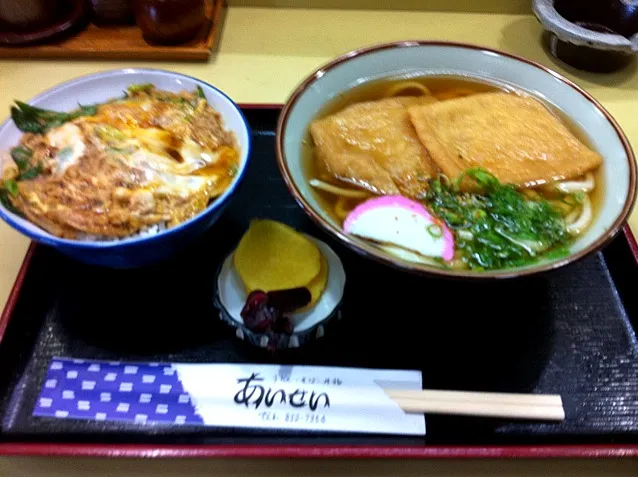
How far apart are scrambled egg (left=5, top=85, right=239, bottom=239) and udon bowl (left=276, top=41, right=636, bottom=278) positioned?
190 mm

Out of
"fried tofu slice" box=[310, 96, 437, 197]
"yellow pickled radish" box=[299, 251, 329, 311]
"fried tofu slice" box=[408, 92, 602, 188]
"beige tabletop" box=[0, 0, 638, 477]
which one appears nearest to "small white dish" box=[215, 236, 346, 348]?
"yellow pickled radish" box=[299, 251, 329, 311]

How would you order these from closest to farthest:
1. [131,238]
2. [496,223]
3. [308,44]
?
[131,238]
[496,223]
[308,44]

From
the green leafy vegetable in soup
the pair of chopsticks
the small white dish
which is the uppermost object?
the green leafy vegetable in soup

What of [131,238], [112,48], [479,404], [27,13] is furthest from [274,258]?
[27,13]

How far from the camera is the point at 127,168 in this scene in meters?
1.23

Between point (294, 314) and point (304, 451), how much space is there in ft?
0.96

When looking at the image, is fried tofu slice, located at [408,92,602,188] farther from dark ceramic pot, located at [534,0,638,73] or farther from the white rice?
the white rice

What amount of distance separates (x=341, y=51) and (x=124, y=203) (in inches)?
49.9

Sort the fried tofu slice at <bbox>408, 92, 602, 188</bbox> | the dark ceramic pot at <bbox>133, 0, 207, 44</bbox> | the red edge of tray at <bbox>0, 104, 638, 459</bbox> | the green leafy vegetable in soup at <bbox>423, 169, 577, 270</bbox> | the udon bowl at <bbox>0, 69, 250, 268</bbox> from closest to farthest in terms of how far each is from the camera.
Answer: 1. the red edge of tray at <bbox>0, 104, 638, 459</bbox>
2. the udon bowl at <bbox>0, 69, 250, 268</bbox>
3. the green leafy vegetable in soup at <bbox>423, 169, 577, 270</bbox>
4. the fried tofu slice at <bbox>408, 92, 602, 188</bbox>
5. the dark ceramic pot at <bbox>133, 0, 207, 44</bbox>

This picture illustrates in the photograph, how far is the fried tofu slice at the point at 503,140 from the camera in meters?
1.41

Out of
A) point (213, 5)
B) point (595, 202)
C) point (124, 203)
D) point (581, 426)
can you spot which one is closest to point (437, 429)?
point (581, 426)

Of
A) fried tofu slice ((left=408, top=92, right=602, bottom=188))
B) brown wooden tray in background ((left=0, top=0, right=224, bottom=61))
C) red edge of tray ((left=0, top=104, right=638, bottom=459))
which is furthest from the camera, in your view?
brown wooden tray in background ((left=0, top=0, right=224, bottom=61))

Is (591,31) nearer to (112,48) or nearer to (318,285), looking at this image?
(318,285)

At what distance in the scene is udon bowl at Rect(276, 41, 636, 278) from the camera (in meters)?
1.06
